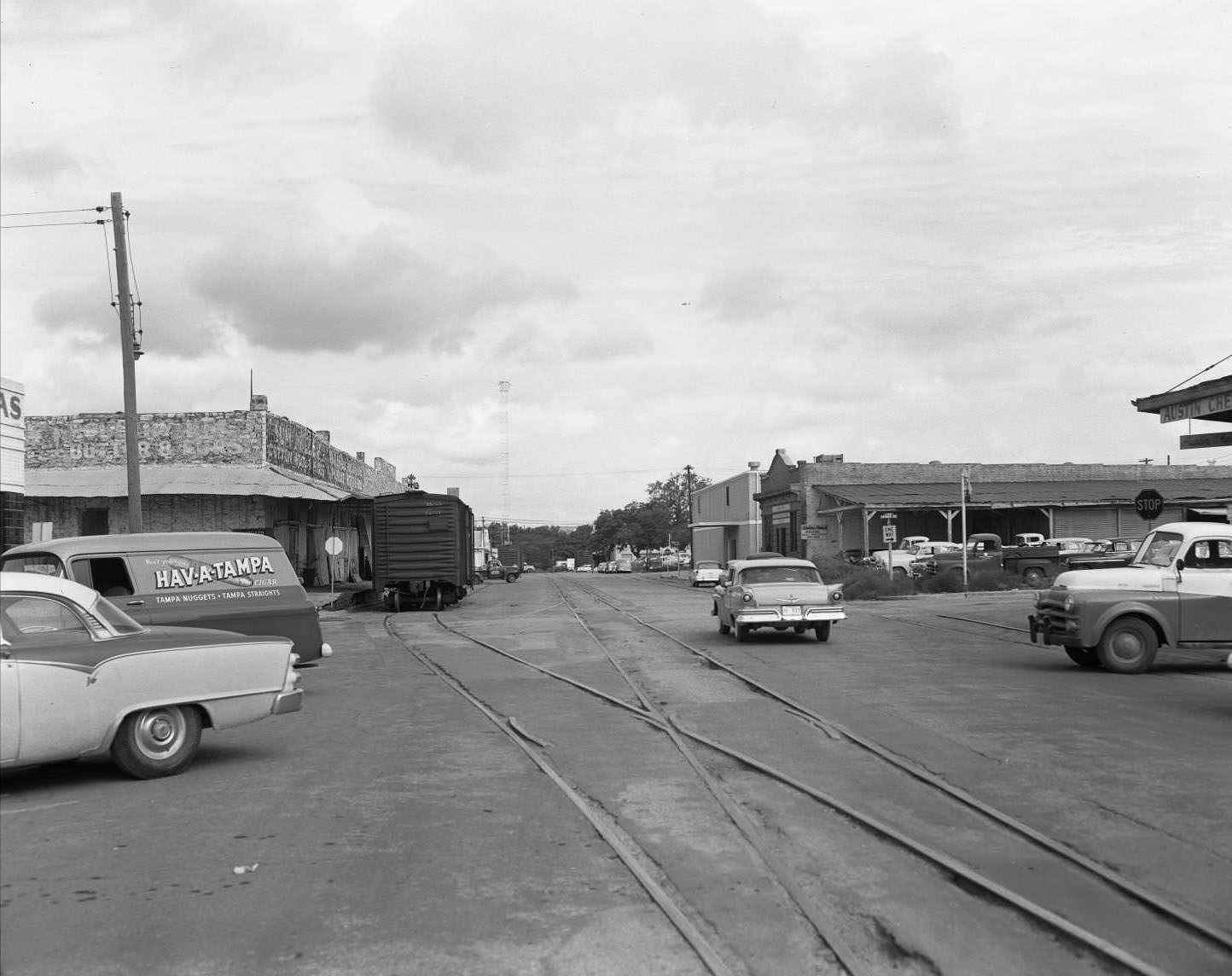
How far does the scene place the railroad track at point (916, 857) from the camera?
5055mm

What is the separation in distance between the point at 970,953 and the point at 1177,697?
981 centimetres

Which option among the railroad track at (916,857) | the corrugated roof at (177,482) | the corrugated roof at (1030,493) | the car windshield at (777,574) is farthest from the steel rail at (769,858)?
the corrugated roof at (1030,493)

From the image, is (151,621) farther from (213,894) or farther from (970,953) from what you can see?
(970,953)

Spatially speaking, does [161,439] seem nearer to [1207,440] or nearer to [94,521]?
[94,521]

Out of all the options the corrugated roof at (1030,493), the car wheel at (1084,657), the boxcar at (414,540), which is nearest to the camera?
the car wheel at (1084,657)

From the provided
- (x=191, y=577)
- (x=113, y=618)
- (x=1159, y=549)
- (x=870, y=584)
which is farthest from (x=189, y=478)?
(x=113, y=618)

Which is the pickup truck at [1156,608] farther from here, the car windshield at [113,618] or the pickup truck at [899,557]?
the pickup truck at [899,557]

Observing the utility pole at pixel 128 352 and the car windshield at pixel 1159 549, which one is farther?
the utility pole at pixel 128 352

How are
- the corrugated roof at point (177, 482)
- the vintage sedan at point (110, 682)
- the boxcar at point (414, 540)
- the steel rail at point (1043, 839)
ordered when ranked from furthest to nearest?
the corrugated roof at point (177, 482) → the boxcar at point (414, 540) → the vintage sedan at point (110, 682) → the steel rail at point (1043, 839)

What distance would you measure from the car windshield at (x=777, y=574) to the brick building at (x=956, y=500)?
29511 mm

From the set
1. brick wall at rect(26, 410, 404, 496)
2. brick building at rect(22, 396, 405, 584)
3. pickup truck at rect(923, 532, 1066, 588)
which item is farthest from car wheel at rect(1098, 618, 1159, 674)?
brick wall at rect(26, 410, 404, 496)

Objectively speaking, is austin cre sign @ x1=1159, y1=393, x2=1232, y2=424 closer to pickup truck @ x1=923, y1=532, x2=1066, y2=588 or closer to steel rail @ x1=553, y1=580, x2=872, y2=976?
steel rail @ x1=553, y1=580, x2=872, y2=976

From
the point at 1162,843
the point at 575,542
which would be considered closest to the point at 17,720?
the point at 1162,843

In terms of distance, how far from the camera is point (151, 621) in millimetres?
12977
